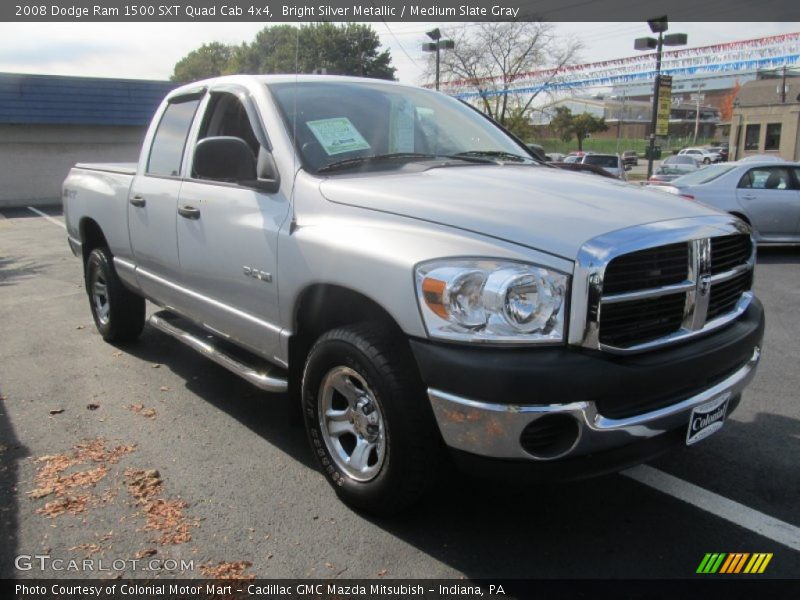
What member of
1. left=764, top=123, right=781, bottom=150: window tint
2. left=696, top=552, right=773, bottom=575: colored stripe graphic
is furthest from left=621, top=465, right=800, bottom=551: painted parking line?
left=764, top=123, right=781, bottom=150: window tint

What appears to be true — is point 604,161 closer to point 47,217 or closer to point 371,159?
point 47,217

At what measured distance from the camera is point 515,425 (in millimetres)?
2387

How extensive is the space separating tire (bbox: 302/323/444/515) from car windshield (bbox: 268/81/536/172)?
103 cm

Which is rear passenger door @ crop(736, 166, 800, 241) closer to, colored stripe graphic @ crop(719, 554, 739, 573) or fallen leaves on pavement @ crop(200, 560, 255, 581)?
colored stripe graphic @ crop(719, 554, 739, 573)

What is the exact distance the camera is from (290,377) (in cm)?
346

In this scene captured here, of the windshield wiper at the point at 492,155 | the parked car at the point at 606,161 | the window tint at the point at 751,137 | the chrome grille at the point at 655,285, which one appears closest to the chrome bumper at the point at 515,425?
the chrome grille at the point at 655,285

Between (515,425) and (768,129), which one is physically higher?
(768,129)

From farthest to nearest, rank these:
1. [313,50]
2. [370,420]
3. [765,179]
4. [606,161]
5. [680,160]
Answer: [680,160]
[606,161]
[765,179]
[313,50]
[370,420]

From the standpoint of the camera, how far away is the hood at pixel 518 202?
255 centimetres

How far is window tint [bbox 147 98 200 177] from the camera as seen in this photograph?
14.7 feet

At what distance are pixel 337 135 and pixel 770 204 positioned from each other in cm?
932

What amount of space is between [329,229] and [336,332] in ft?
1.52

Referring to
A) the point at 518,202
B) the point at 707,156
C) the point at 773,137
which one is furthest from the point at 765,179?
the point at 773,137

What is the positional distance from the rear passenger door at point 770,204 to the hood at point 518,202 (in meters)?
8.46
